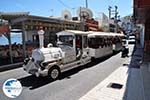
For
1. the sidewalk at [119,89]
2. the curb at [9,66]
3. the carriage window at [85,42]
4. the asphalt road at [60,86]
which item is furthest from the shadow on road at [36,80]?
the curb at [9,66]

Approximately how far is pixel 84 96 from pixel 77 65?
4956mm

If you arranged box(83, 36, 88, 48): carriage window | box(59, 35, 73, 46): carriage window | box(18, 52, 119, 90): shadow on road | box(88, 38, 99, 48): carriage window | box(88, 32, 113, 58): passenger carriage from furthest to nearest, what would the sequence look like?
box(88, 38, 99, 48): carriage window
box(88, 32, 113, 58): passenger carriage
box(83, 36, 88, 48): carriage window
box(59, 35, 73, 46): carriage window
box(18, 52, 119, 90): shadow on road

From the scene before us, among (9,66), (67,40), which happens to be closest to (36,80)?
(67,40)

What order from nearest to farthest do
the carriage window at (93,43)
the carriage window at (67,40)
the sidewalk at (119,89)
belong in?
the sidewalk at (119,89)
the carriage window at (67,40)
the carriage window at (93,43)

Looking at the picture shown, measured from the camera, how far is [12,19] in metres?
15.5

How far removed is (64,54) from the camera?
1071 cm

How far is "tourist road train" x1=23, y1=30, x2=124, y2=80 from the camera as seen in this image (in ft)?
30.7

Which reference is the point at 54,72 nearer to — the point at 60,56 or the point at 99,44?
the point at 60,56

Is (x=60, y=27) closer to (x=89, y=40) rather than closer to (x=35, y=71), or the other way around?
(x=89, y=40)

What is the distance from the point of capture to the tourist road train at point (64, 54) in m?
9.35

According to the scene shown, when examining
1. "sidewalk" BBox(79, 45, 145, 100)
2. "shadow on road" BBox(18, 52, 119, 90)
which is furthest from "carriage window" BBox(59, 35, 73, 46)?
"sidewalk" BBox(79, 45, 145, 100)

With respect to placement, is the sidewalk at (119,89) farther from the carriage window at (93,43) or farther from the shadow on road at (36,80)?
the carriage window at (93,43)

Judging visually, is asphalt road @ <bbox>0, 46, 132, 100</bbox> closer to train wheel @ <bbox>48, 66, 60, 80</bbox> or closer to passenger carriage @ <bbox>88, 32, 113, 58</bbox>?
train wheel @ <bbox>48, 66, 60, 80</bbox>

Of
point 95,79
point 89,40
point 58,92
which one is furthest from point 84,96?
point 89,40
